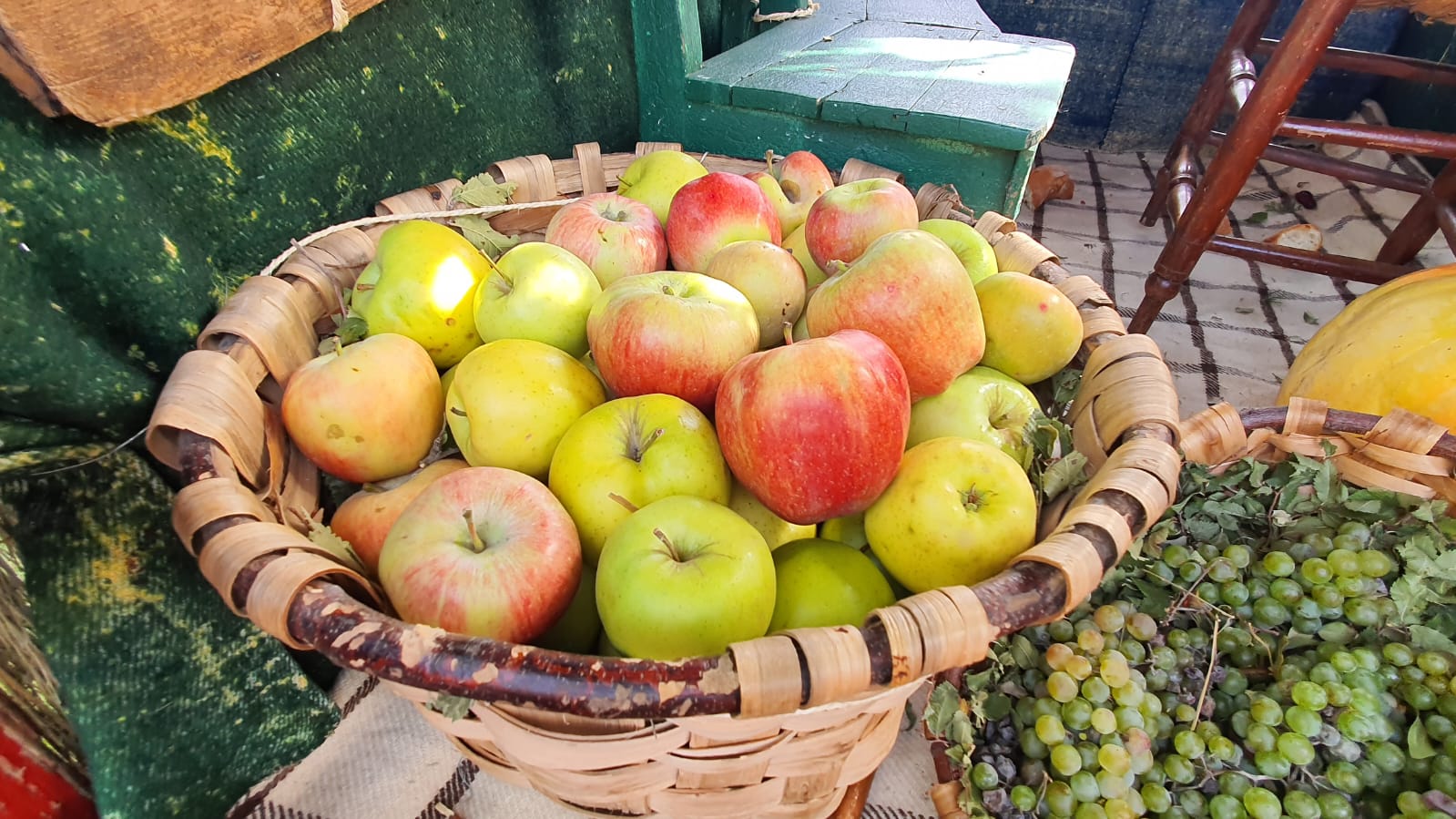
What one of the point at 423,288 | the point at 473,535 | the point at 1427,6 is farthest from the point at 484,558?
the point at 1427,6

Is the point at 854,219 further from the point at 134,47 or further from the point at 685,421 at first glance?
the point at 134,47

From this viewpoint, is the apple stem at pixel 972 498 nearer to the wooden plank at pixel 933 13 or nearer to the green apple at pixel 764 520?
the green apple at pixel 764 520

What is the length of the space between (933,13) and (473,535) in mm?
1509

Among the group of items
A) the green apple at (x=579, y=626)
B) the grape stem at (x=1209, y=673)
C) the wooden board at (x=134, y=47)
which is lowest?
the grape stem at (x=1209, y=673)

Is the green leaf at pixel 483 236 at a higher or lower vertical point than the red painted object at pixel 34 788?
higher

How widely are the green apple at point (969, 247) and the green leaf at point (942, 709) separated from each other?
0.44m

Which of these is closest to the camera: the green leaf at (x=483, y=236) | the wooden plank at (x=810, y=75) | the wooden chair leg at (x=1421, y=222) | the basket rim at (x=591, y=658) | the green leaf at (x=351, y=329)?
the basket rim at (x=591, y=658)

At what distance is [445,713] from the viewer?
46 centimetres

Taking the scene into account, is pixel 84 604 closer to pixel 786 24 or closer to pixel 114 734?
pixel 114 734

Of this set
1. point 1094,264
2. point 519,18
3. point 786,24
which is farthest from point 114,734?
point 1094,264

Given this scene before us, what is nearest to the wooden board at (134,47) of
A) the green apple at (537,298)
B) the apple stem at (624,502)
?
the green apple at (537,298)

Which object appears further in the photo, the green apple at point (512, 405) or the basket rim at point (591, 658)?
the green apple at point (512, 405)

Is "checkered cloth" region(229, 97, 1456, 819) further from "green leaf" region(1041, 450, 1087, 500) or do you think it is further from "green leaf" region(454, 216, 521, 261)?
"green leaf" region(454, 216, 521, 261)

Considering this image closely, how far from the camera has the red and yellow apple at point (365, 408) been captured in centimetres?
66
